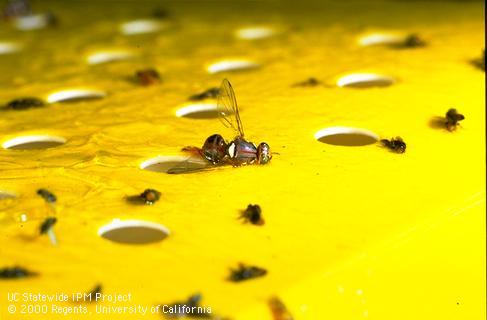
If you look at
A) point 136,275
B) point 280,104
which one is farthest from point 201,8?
point 136,275

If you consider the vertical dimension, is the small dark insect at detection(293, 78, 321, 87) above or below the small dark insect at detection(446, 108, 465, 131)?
above

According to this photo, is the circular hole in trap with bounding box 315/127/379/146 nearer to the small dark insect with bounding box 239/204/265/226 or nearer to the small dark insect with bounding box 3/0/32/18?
the small dark insect with bounding box 239/204/265/226

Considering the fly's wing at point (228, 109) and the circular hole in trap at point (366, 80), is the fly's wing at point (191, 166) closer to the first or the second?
the fly's wing at point (228, 109)

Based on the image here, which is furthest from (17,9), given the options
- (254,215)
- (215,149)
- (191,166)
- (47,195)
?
(254,215)

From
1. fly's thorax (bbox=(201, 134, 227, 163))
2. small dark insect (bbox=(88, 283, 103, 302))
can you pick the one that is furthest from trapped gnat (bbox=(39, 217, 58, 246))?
fly's thorax (bbox=(201, 134, 227, 163))

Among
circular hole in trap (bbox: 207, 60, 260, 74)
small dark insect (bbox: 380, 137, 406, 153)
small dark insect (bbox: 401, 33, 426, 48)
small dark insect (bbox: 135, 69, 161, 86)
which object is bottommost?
small dark insect (bbox: 380, 137, 406, 153)

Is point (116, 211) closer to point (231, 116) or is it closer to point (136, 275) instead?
point (136, 275)

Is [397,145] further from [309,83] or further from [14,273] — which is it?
[14,273]

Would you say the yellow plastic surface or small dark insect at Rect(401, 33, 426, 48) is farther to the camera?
small dark insect at Rect(401, 33, 426, 48)
